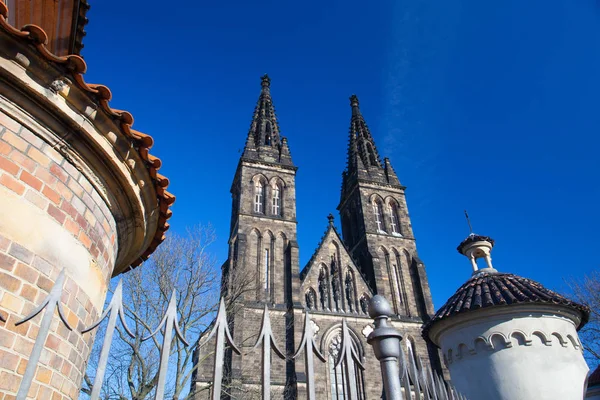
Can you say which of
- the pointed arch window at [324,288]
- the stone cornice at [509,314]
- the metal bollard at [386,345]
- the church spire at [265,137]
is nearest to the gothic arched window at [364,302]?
the pointed arch window at [324,288]

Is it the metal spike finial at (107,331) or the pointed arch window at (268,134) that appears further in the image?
the pointed arch window at (268,134)

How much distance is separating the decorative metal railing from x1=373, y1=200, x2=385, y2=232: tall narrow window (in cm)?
2724

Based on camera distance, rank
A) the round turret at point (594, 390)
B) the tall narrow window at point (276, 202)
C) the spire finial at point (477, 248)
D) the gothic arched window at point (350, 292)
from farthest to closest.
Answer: the tall narrow window at point (276, 202), the gothic arched window at point (350, 292), the round turret at point (594, 390), the spire finial at point (477, 248)

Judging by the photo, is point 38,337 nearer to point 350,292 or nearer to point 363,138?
point 350,292

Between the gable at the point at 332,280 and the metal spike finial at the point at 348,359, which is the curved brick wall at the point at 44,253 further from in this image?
the gable at the point at 332,280

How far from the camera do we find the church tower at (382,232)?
26875 mm

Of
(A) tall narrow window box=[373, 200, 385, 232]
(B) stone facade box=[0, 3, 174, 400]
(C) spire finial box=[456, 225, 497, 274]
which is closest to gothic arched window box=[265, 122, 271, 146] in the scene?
(A) tall narrow window box=[373, 200, 385, 232]

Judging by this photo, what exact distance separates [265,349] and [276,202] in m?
26.4

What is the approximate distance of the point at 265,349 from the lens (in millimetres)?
2027

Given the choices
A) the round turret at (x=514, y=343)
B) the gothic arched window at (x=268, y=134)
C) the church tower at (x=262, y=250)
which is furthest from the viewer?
the gothic arched window at (x=268, y=134)

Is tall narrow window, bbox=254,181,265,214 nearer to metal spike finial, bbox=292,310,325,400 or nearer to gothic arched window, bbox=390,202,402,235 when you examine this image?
gothic arched window, bbox=390,202,402,235

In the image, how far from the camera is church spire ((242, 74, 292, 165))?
30.4 m

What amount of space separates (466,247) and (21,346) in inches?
373

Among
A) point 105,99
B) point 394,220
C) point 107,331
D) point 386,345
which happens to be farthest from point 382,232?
point 107,331
